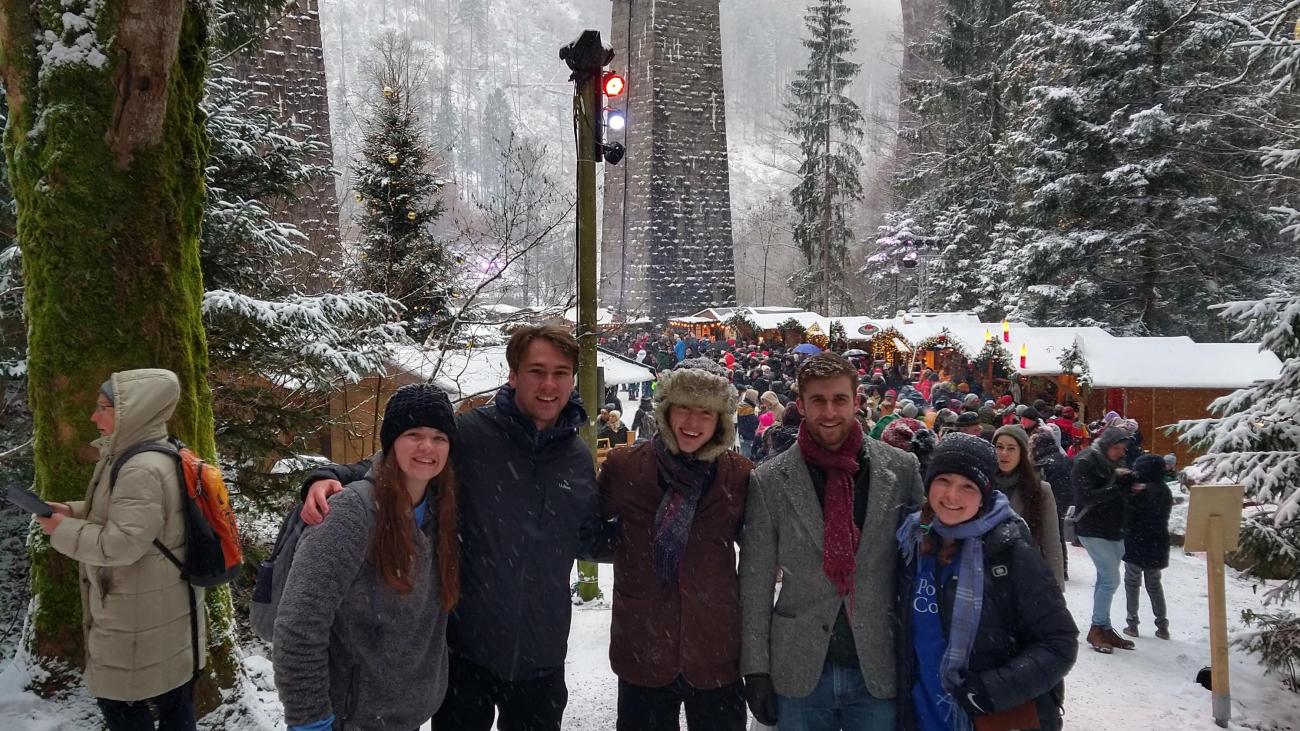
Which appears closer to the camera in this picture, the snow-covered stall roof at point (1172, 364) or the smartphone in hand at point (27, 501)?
the smartphone in hand at point (27, 501)

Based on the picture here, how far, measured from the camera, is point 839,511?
7.80 feet

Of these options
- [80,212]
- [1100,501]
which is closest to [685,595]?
[80,212]

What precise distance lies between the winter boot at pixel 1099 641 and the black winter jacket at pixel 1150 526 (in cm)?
59

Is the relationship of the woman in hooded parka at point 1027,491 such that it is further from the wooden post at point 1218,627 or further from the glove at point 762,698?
the glove at point 762,698

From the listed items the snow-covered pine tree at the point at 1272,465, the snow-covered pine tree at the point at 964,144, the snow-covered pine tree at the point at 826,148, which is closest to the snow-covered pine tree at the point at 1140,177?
the snow-covered pine tree at the point at 964,144

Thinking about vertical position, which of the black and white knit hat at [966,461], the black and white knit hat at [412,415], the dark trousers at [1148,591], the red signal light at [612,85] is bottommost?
the dark trousers at [1148,591]

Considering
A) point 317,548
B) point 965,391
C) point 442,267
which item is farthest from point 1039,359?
point 317,548

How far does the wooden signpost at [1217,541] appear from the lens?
13.4 feet

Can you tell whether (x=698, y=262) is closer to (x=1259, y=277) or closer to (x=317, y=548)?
(x=1259, y=277)

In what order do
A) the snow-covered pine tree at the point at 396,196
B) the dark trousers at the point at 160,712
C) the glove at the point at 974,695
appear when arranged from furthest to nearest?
the snow-covered pine tree at the point at 396,196, the dark trousers at the point at 160,712, the glove at the point at 974,695

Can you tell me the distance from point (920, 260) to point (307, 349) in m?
23.9

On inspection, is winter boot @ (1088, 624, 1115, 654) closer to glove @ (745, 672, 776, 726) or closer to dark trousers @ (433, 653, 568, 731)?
glove @ (745, 672, 776, 726)

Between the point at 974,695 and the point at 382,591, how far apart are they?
5.60 ft

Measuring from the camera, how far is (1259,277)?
54.2 feet
